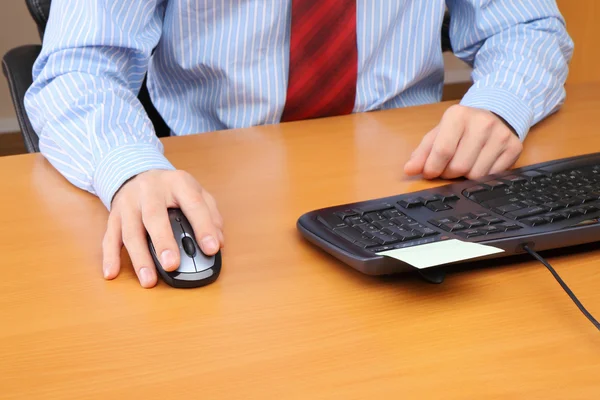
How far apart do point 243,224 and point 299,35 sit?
1.49 feet

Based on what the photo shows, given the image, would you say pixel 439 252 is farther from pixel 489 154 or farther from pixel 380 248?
pixel 489 154

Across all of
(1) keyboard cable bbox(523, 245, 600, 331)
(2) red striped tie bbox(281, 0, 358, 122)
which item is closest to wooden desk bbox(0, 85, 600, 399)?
(1) keyboard cable bbox(523, 245, 600, 331)

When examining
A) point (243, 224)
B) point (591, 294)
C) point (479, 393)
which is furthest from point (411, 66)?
point (479, 393)

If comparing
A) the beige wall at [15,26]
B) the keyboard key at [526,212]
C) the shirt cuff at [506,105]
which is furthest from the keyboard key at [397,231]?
the beige wall at [15,26]

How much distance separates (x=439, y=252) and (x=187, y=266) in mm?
205

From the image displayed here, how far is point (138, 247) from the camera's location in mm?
623

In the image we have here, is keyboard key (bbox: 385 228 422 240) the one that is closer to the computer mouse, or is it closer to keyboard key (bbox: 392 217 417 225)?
keyboard key (bbox: 392 217 417 225)

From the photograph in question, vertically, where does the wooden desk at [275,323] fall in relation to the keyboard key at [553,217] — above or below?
A: below

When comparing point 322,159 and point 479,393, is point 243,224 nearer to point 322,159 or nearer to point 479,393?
point 322,159

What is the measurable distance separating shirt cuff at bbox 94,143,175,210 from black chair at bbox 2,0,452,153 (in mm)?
246

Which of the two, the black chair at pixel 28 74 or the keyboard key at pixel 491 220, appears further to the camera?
the black chair at pixel 28 74

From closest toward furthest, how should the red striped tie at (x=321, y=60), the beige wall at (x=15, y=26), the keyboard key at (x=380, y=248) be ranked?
the keyboard key at (x=380, y=248)
the red striped tie at (x=321, y=60)
the beige wall at (x=15, y=26)

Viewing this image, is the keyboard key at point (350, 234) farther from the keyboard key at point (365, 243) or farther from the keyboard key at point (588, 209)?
the keyboard key at point (588, 209)

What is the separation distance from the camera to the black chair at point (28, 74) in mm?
991
